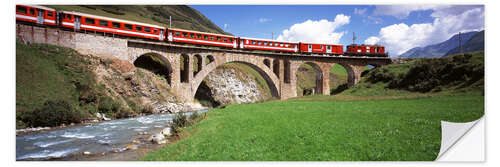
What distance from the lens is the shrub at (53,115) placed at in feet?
41.7

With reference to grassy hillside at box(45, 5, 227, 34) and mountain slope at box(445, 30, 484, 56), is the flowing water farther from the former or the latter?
grassy hillside at box(45, 5, 227, 34)

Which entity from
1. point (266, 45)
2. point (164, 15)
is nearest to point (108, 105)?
point (266, 45)

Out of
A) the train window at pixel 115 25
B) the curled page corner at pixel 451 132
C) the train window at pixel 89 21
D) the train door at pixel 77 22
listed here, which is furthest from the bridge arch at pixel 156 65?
A: the curled page corner at pixel 451 132

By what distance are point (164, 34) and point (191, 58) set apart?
170 inches

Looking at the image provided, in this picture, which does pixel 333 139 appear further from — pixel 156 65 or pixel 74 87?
pixel 156 65

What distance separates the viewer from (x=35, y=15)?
59.7 ft

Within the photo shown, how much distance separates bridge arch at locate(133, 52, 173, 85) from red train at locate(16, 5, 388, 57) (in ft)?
11.5

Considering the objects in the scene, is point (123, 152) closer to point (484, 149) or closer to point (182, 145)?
point (182, 145)

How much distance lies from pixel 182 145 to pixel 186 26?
65798mm

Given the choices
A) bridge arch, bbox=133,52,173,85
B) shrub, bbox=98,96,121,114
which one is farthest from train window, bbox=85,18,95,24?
shrub, bbox=98,96,121,114

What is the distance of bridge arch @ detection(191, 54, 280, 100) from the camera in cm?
3095

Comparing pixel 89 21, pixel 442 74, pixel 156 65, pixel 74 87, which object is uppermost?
pixel 89 21

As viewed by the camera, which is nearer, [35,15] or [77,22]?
[35,15]

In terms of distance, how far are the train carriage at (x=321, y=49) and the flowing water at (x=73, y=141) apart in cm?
2638
